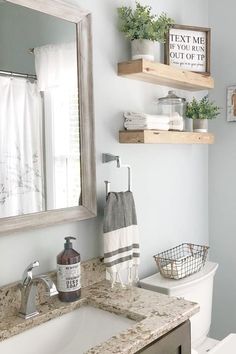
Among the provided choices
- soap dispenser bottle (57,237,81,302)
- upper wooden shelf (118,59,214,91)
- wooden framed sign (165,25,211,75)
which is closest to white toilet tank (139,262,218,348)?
soap dispenser bottle (57,237,81,302)

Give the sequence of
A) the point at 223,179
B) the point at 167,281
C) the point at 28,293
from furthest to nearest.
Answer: the point at 223,179, the point at 167,281, the point at 28,293

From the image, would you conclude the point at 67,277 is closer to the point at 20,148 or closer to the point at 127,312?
the point at 127,312

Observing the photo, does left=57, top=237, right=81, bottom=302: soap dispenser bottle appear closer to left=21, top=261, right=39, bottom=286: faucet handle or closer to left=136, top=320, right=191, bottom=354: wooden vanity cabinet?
left=21, top=261, right=39, bottom=286: faucet handle

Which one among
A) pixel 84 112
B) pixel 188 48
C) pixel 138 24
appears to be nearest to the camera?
pixel 84 112

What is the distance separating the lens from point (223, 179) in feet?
7.99

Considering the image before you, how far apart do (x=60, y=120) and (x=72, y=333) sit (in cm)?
81

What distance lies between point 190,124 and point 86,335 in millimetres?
1350

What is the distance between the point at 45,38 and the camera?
1.49m

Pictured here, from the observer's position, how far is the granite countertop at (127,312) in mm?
1189

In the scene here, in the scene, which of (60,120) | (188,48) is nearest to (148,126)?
(60,120)

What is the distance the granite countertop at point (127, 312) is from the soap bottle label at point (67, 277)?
0.19 feet

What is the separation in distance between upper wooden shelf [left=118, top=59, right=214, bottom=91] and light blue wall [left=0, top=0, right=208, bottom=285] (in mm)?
51

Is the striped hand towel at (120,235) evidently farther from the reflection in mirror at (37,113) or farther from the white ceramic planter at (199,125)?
the white ceramic planter at (199,125)

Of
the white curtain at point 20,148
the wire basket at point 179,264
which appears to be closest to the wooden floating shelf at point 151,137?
the white curtain at point 20,148
